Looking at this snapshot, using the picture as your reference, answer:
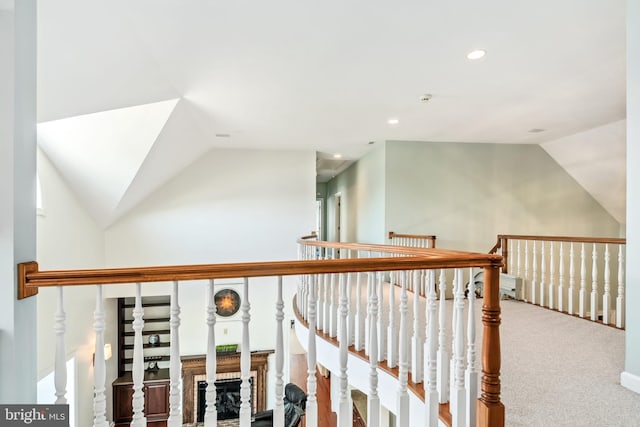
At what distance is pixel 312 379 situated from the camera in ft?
4.48

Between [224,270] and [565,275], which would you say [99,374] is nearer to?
[224,270]

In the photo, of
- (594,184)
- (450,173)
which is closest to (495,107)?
(450,173)

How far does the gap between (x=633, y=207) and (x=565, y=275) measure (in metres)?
5.02

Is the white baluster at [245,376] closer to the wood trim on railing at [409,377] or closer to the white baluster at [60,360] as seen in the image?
the white baluster at [60,360]

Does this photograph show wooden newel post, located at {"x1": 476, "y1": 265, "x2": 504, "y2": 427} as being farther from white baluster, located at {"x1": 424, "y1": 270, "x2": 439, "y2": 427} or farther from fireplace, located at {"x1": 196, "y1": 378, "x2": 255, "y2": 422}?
fireplace, located at {"x1": 196, "y1": 378, "x2": 255, "y2": 422}

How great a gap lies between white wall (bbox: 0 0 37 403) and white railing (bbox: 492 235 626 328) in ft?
14.1

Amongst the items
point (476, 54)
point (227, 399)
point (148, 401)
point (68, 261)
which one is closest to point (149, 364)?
point (148, 401)

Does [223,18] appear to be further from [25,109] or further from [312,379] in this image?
[312,379]

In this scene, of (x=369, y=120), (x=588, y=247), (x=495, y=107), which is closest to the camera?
(x=495, y=107)

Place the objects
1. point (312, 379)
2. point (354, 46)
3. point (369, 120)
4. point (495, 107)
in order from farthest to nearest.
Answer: point (369, 120) < point (495, 107) < point (354, 46) < point (312, 379)

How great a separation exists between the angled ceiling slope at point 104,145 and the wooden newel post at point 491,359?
370 cm

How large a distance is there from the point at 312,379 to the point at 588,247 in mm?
6937

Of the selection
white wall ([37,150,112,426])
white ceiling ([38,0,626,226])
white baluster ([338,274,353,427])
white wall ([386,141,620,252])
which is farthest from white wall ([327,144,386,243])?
white wall ([37,150,112,426])

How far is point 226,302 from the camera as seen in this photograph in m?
6.77
